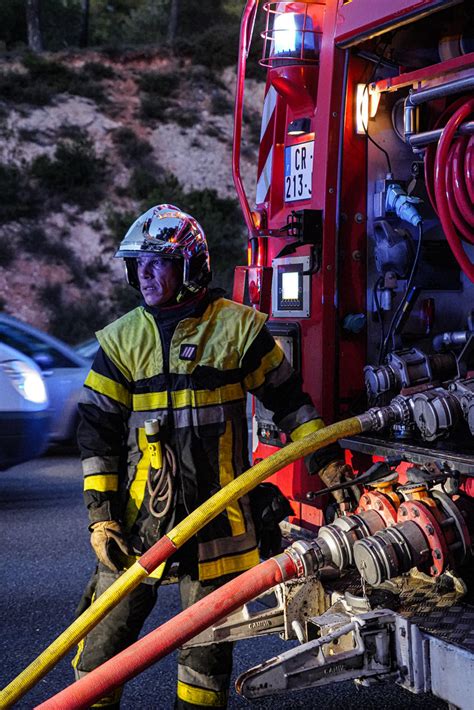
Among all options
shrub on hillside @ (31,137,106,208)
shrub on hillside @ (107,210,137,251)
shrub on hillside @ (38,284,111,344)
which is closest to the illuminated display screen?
shrub on hillside @ (38,284,111,344)

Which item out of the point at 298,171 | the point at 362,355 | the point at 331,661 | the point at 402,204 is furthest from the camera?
the point at 298,171

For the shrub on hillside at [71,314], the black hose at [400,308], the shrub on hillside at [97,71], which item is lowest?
the black hose at [400,308]

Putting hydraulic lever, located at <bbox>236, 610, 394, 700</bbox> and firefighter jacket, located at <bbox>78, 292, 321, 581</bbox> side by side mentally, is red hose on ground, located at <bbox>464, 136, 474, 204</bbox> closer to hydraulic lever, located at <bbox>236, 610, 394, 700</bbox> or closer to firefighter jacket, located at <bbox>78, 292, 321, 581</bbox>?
firefighter jacket, located at <bbox>78, 292, 321, 581</bbox>

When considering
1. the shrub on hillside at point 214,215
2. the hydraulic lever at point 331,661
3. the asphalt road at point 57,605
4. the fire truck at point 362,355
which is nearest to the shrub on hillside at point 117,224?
the shrub on hillside at point 214,215

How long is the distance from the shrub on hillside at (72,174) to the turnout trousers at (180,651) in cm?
2570

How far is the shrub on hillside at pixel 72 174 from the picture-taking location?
2825 cm

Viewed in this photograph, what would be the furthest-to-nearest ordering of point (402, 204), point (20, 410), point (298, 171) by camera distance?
1. point (20, 410)
2. point (298, 171)
3. point (402, 204)

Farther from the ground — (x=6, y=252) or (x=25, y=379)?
(x=6, y=252)

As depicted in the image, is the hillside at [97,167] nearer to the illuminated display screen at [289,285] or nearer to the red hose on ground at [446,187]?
the illuminated display screen at [289,285]

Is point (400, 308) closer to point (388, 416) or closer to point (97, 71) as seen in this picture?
point (388, 416)

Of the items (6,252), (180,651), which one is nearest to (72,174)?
(6,252)

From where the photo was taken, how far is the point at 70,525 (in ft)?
23.5

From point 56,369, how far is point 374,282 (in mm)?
5854

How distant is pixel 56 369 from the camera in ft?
31.2
